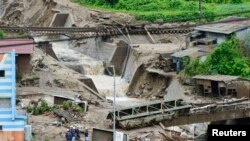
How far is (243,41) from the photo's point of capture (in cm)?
5578

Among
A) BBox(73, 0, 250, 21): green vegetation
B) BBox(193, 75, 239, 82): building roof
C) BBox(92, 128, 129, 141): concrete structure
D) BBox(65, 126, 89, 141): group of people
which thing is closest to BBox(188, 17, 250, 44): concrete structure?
BBox(193, 75, 239, 82): building roof

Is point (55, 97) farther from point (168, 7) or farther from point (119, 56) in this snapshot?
point (168, 7)

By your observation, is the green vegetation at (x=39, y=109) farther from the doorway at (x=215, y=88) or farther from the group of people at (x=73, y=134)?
the doorway at (x=215, y=88)

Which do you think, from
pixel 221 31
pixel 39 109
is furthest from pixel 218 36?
pixel 39 109

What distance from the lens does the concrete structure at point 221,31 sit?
56.2 m

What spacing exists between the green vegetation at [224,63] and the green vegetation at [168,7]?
55.9ft

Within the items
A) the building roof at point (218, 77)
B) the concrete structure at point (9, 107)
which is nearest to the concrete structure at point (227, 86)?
the building roof at point (218, 77)

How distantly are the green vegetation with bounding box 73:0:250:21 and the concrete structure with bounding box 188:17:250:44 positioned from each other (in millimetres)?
11229

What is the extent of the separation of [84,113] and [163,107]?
455cm

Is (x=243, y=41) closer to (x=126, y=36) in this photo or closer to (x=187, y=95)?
(x=187, y=95)

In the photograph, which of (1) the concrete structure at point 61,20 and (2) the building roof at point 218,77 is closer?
(2) the building roof at point 218,77

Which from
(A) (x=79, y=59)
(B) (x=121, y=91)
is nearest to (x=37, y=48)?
(A) (x=79, y=59)

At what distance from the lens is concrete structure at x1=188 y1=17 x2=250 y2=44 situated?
56188 millimetres

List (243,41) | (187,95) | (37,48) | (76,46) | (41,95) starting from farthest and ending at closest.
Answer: (76,46) < (37,48) < (243,41) < (187,95) < (41,95)
